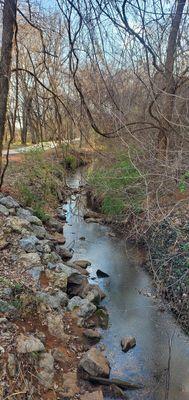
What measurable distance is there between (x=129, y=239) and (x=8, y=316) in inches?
197

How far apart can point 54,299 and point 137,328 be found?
1369mm

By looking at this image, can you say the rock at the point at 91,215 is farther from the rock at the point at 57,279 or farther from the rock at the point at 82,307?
the rock at the point at 82,307

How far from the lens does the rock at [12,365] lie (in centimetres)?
354

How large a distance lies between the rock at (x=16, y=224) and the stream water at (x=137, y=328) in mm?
1541

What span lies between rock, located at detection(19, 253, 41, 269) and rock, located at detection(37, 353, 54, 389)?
185 centimetres

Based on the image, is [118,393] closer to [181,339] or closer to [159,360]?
[159,360]

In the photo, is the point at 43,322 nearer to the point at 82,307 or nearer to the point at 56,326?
the point at 56,326

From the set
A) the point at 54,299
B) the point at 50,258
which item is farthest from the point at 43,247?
the point at 54,299

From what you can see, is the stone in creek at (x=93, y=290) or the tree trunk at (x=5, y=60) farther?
the stone in creek at (x=93, y=290)

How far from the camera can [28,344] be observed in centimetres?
398

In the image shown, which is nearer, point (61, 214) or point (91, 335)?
point (91, 335)

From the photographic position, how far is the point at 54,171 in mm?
11445

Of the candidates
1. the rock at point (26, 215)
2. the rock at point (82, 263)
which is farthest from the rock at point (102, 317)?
the rock at point (26, 215)

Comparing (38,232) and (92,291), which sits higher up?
(38,232)
